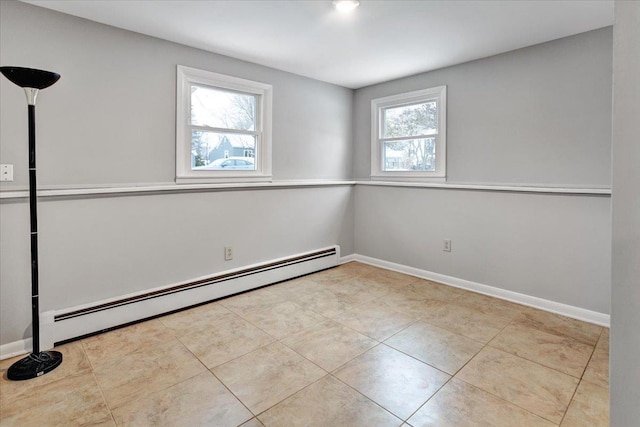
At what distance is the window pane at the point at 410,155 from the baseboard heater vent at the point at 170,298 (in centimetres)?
144

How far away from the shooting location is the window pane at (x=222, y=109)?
125 inches

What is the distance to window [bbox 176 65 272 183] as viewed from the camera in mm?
3027

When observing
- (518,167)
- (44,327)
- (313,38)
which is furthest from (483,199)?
(44,327)

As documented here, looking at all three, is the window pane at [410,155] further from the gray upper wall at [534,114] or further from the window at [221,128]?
the window at [221,128]

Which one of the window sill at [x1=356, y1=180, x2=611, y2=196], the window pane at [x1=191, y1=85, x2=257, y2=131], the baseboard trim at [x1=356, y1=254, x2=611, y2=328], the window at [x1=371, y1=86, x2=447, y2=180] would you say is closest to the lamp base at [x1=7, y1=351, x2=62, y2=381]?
the window pane at [x1=191, y1=85, x2=257, y2=131]

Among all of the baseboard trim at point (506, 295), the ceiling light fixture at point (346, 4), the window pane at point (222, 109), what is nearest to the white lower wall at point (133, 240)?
the window pane at point (222, 109)

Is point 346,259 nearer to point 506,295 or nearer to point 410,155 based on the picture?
point 410,155

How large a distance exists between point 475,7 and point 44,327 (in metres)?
3.60

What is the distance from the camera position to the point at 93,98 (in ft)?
8.27

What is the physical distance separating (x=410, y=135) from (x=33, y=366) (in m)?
3.88

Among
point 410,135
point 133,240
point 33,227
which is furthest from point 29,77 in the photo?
point 410,135

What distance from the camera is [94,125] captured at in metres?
2.53

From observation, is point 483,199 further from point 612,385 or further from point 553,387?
point 612,385

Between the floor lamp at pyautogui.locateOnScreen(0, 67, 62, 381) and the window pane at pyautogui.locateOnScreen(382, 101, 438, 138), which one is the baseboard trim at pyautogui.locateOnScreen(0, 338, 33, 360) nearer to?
the floor lamp at pyautogui.locateOnScreen(0, 67, 62, 381)
